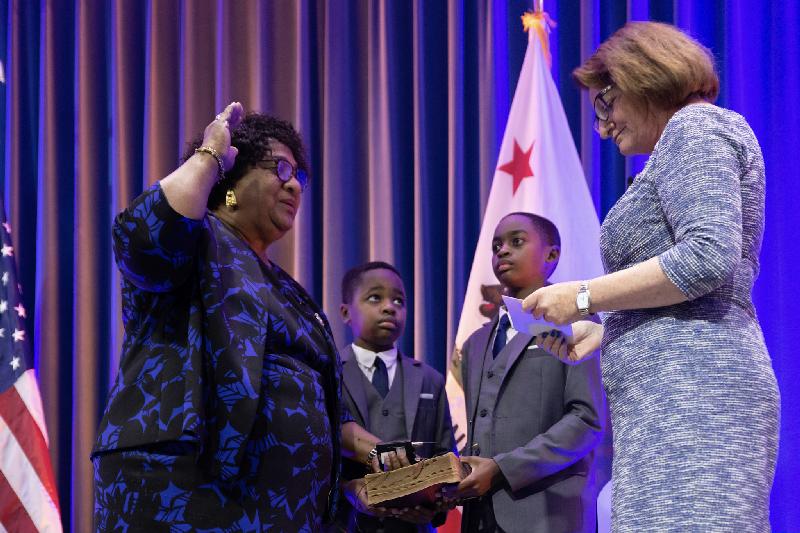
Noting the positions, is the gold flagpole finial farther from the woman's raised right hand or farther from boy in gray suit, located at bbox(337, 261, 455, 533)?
the woman's raised right hand

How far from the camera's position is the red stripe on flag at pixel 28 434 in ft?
14.4

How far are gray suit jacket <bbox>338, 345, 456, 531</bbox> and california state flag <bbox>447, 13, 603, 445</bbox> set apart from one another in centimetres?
67

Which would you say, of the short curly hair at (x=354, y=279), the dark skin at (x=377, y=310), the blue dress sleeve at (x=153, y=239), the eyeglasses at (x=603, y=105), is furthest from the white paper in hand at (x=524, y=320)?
the short curly hair at (x=354, y=279)

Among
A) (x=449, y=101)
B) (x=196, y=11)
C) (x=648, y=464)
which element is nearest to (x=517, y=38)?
(x=449, y=101)

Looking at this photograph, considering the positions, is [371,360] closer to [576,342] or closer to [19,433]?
[576,342]

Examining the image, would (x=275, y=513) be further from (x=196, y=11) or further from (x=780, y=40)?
(x=196, y=11)

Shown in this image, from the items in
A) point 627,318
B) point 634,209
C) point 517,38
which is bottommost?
point 627,318

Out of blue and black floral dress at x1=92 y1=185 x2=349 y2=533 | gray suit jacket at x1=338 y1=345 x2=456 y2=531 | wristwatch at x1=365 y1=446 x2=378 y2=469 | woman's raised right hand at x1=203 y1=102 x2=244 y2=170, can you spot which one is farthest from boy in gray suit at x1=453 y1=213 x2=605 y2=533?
woman's raised right hand at x1=203 y1=102 x2=244 y2=170

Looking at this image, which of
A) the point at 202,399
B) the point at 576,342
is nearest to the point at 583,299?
the point at 576,342

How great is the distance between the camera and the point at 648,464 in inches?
63.5

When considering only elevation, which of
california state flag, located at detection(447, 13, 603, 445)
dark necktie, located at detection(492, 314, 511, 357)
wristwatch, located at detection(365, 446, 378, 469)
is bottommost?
wristwatch, located at detection(365, 446, 378, 469)

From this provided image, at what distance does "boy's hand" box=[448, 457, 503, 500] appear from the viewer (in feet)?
10.1

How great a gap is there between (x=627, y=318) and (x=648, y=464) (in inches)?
11.1

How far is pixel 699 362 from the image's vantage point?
1604 mm
